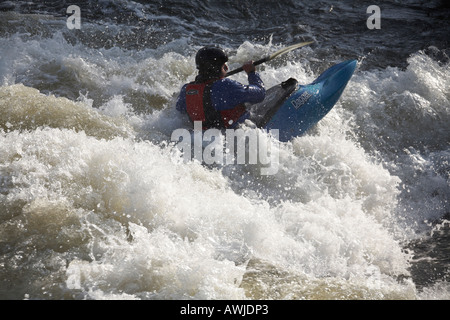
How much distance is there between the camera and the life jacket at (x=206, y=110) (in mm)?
4793

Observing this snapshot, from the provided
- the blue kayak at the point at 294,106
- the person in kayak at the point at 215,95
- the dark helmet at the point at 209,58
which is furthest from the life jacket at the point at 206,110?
the blue kayak at the point at 294,106

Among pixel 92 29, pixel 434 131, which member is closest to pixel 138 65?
pixel 92 29

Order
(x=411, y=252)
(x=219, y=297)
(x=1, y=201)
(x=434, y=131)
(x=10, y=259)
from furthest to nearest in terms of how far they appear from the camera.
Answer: (x=434, y=131)
(x=411, y=252)
(x=1, y=201)
(x=10, y=259)
(x=219, y=297)

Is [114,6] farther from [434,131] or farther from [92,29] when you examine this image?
[434,131]

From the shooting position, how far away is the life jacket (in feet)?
15.7

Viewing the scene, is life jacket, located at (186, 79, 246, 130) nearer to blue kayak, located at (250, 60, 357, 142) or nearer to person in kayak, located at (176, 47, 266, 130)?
person in kayak, located at (176, 47, 266, 130)

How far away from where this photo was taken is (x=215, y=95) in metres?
4.76

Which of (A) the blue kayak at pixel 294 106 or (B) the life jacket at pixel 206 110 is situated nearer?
(B) the life jacket at pixel 206 110

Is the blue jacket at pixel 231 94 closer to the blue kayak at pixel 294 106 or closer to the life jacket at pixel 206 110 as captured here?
the life jacket at pixel 206 110

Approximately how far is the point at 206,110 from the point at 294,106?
1.12 meters

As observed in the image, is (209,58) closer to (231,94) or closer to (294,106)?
(231,94)

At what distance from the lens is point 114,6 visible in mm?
9125

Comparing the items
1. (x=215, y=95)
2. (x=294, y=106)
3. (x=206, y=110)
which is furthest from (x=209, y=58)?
(x=294, y=106)
